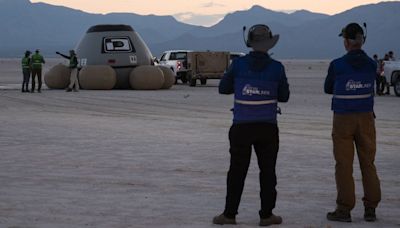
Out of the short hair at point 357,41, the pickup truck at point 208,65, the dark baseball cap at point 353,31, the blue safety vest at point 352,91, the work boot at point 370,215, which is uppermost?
the dark baseball cap at point 353,31

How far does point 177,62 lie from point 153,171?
2706 cm

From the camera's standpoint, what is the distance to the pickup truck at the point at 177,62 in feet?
121

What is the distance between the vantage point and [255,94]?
6672mm

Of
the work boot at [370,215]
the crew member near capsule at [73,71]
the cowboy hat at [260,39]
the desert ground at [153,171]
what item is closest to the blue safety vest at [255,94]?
the cowboy hat at [260,39]

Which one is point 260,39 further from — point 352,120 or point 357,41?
point 352,120

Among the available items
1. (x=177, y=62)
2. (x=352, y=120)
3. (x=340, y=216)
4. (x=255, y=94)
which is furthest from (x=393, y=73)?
(x=255, y=94)

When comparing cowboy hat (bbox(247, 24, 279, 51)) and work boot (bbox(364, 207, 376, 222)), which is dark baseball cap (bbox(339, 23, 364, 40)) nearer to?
cowboy hat (bbox(247, 24, 279, 51))

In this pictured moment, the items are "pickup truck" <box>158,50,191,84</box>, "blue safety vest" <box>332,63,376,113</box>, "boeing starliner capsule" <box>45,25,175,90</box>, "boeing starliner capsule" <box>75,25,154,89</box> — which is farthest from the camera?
"pickup truck" <box>158,50,191,84</box>

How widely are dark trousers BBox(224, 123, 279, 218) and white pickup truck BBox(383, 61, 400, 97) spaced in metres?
20.9

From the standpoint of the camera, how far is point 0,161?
10.7 meters

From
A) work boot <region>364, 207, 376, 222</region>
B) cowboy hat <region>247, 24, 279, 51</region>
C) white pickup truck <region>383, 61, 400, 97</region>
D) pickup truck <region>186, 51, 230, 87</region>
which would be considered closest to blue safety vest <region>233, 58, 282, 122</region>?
cowboy hat <region>247, 24, 279, 51</region>

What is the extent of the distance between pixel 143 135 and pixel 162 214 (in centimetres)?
692

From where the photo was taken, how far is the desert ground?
7203mm

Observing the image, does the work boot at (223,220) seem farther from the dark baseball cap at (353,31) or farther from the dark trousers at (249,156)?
the dark baseball cap at (353,31)
